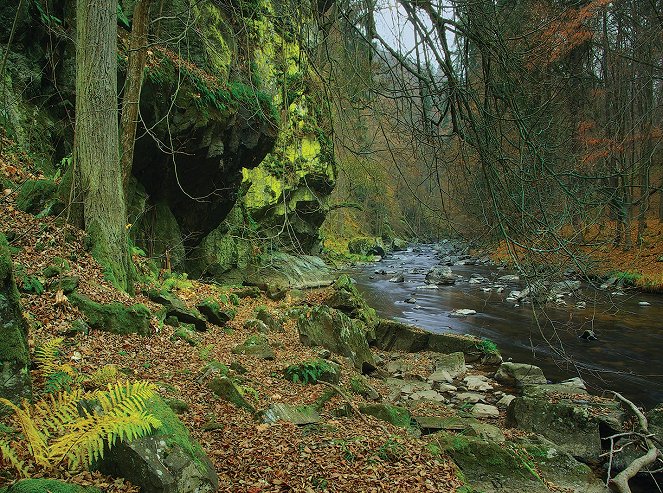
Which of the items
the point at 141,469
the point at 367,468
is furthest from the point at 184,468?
the point at 367,468

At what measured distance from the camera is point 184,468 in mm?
2633

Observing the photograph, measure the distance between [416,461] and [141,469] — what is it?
2.22 m

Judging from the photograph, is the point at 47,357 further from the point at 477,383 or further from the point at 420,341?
the point at 420,341

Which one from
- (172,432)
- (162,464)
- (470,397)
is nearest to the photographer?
(162,464)

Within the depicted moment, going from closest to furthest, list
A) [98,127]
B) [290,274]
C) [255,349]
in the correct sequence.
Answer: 1. [98,127]
2. [255,349]
3. [290,274]

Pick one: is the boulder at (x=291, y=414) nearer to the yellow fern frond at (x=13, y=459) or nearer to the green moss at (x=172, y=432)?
the green moss at (x=172, y=432)

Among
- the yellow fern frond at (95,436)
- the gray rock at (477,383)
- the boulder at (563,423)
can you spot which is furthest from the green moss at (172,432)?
the gray rock at (477,383)

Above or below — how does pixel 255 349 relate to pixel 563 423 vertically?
above

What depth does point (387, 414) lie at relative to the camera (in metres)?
5.11

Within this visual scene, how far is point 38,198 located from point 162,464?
578cm

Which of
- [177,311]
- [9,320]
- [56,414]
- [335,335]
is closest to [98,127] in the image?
[177,311]

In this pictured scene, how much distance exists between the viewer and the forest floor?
128 inches

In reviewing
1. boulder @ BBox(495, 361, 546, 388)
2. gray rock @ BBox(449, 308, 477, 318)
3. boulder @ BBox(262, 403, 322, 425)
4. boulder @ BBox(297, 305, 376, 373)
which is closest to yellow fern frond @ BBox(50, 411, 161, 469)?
boulder @ BBox(262, 403, 322, 425)

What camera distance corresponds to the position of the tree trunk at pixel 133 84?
700 cm
